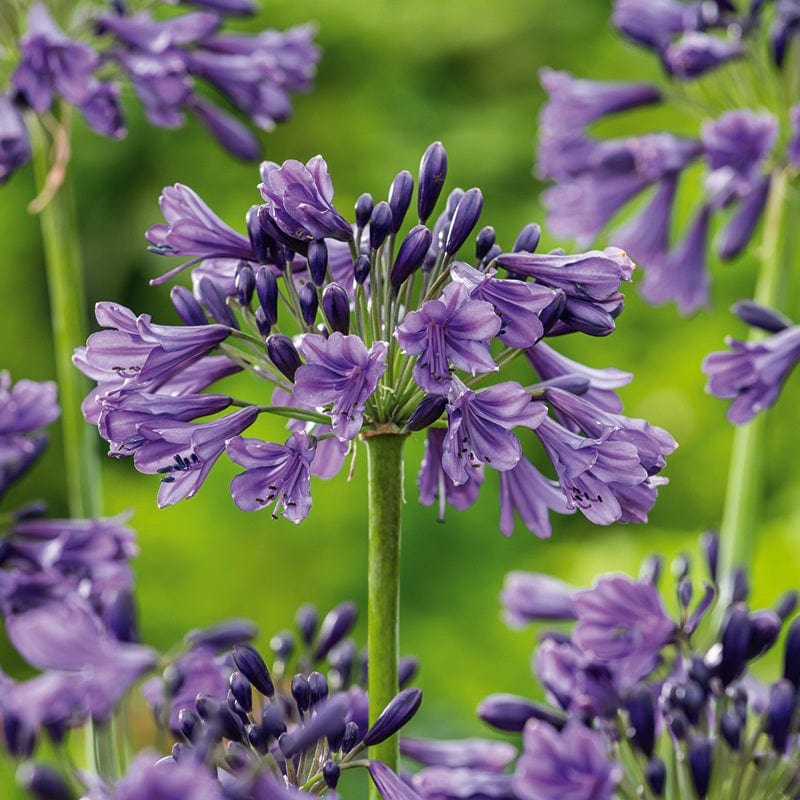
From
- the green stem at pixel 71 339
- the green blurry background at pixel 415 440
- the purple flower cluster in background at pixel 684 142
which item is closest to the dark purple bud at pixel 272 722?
the green stem at pixel 71 339

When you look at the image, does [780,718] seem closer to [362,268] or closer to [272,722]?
[272,722]

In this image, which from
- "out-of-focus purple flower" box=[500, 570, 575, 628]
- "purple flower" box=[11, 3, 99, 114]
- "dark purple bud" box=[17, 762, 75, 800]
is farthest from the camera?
"purple flower" box=[11, 3, 99, 114]

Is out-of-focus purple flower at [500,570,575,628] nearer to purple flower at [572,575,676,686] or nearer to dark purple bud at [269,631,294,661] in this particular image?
purple flower at [572,575,676,686]

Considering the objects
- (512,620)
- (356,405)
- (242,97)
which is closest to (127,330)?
(356,405)

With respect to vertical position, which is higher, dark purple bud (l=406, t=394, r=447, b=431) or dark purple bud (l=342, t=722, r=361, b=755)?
dark purple bud (l=406, t=394, r=447, b=431)

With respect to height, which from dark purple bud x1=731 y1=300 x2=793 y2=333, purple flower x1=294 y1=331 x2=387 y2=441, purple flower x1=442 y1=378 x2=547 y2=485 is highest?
purple flower x1=294 y1=331 x2=387 y2=441

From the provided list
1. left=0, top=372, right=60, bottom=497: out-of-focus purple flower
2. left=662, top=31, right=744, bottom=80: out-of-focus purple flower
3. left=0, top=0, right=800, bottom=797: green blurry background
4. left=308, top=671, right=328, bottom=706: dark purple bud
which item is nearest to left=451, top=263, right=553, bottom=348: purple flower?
left=308, top=671, right=328, bottom=706: dark purple bud
